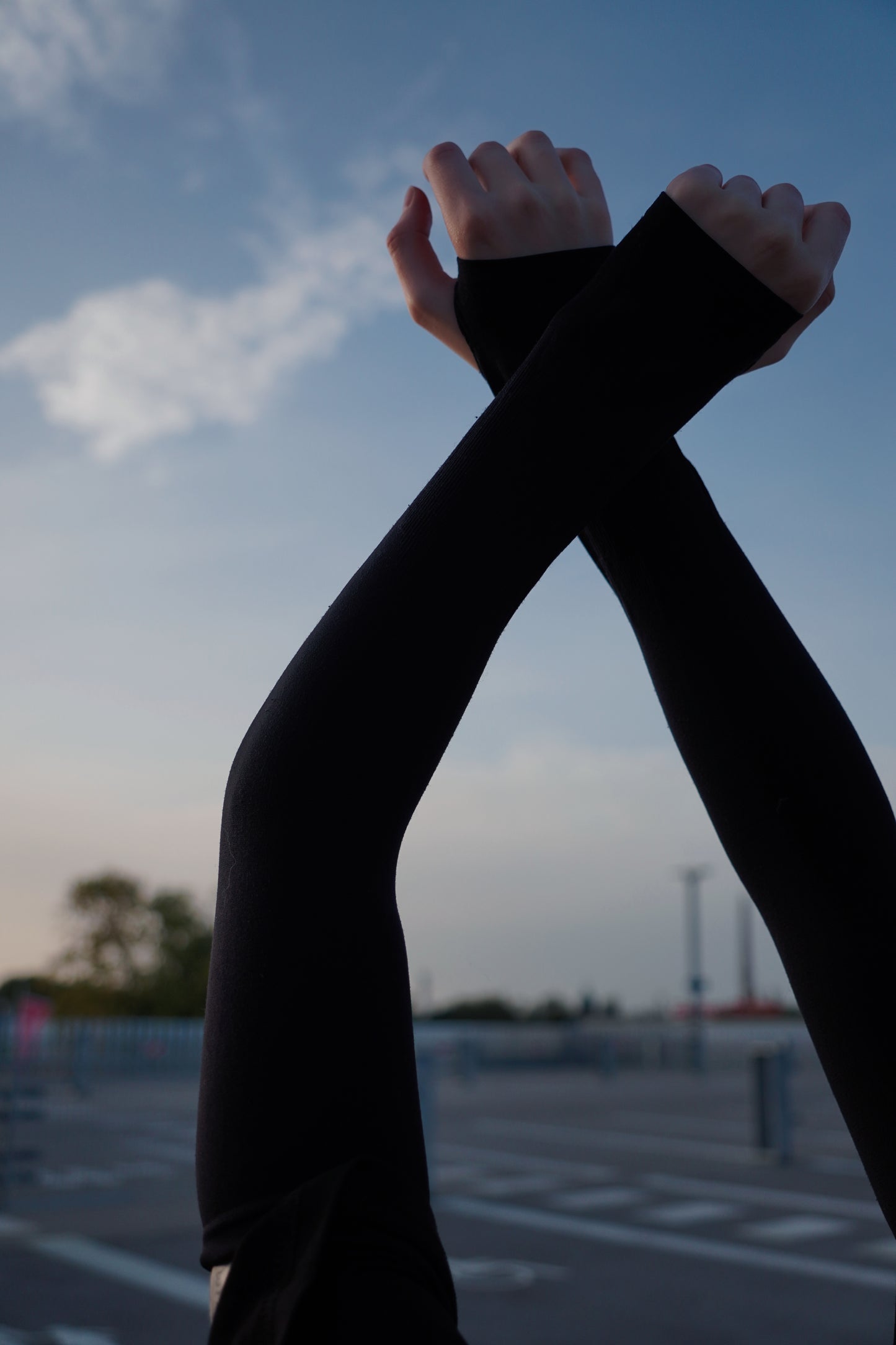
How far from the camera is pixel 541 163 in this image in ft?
2.63

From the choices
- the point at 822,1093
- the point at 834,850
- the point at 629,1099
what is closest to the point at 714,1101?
the point at 629,1099

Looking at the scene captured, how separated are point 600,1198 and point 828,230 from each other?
314 inches

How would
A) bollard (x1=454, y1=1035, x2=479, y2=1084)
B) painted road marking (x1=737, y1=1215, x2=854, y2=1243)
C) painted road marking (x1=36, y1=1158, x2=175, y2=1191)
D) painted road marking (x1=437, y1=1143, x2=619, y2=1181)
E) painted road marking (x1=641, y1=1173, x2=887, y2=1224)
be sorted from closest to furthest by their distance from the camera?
painted road marking (x1=737, y1=1215, x2=854, y2=1243) < painted road marking (x1=641, y1=1173, x2=887, y2=1224) < painted road marking (x1=36, y1=1158, x2=175, y2=1191) < painted road marking (x1=437, y1=1143, x2=619, y2=1181) < bollard (x1=454, y1=1035, x2=479, y2=1084)

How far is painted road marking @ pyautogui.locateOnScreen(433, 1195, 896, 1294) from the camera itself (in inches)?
217

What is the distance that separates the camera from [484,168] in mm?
787

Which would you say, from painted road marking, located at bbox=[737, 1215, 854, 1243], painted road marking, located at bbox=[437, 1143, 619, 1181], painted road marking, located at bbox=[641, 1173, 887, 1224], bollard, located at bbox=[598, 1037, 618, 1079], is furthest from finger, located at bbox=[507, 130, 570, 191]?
bollard, located at bbox=[598, 1037, 618, 1079]

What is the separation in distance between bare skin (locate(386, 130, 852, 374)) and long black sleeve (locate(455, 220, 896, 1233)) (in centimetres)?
2

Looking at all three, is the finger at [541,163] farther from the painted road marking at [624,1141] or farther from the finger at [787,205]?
the painted road marking at [624,1141]

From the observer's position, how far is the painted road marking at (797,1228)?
251 inches

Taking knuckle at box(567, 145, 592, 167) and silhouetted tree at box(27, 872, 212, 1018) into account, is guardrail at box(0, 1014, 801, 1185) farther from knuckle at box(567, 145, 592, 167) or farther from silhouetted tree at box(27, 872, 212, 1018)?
silhouetted tree at box(27, 872, 212, 1018)

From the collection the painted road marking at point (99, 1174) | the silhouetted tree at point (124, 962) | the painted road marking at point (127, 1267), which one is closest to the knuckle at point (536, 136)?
the painted road marking at point (127, 1267)

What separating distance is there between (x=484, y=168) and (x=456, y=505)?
1.05ft

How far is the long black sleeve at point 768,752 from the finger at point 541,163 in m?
0.05

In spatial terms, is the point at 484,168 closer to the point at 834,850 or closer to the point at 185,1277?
the point at 834,850
